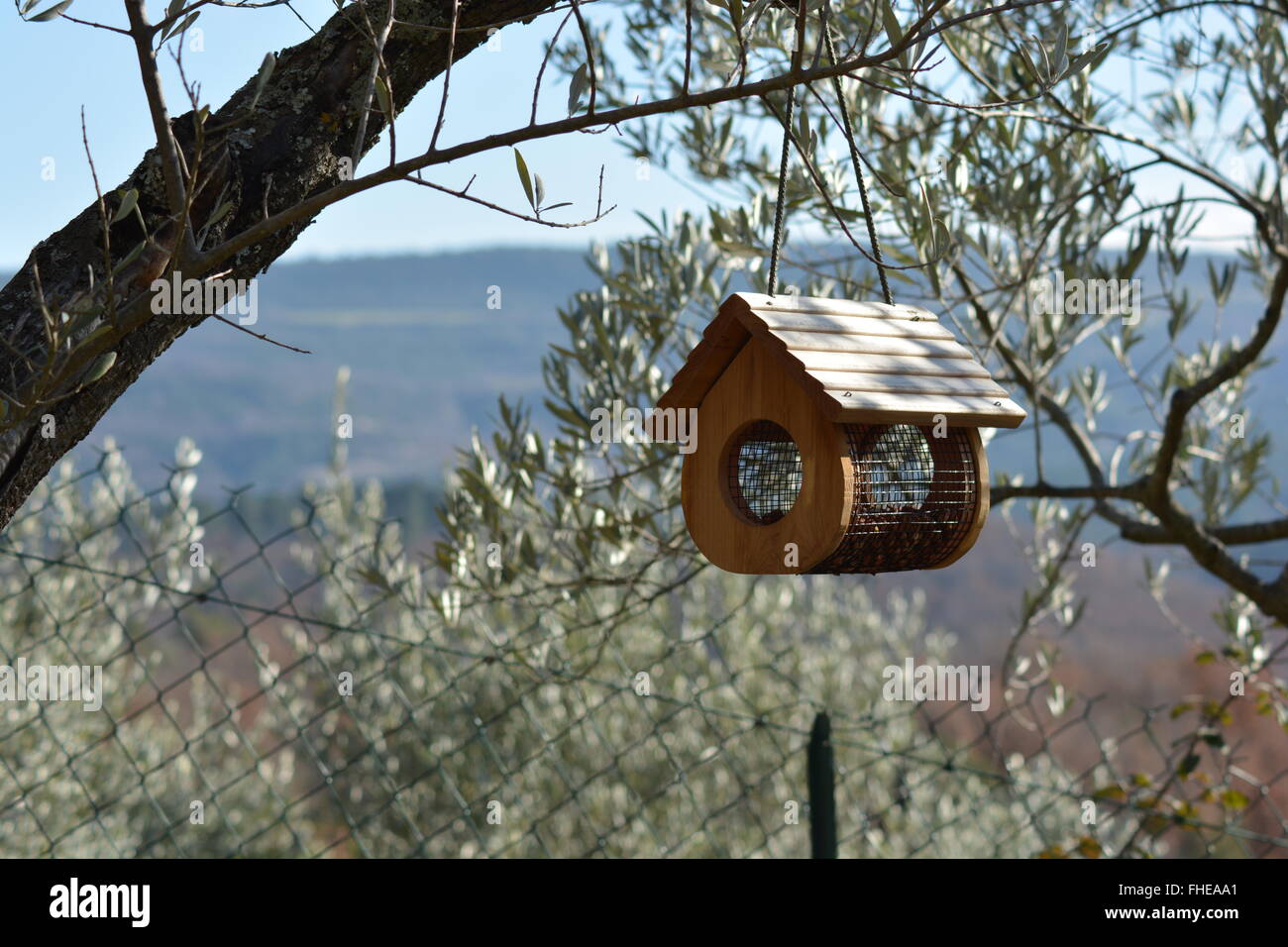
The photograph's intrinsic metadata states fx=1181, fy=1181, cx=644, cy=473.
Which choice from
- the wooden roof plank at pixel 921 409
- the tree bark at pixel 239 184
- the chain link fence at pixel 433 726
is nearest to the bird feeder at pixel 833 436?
the wooden roof plank at pixel 921 409

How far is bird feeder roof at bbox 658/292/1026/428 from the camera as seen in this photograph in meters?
1.69

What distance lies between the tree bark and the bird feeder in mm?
626

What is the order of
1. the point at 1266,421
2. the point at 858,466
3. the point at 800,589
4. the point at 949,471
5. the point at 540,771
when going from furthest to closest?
the point at 800,589, the point at 540,771, the point at 1266,421, the point at 949,471, the point at 858,466

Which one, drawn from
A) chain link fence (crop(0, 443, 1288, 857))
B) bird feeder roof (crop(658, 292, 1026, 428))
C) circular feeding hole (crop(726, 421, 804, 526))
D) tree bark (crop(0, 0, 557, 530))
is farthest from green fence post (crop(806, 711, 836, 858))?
chain link fence (crop(0, 443, 1288, 857))

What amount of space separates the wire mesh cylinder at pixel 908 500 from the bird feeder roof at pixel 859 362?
98 mm

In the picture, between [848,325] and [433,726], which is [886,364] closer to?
[848,325]

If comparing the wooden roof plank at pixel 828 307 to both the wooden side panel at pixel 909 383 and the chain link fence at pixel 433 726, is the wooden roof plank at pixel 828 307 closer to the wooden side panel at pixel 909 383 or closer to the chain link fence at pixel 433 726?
the wooden side panel at pixel 909 383

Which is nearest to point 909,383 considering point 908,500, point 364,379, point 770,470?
point 908,500

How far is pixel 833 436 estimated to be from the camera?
1729mm

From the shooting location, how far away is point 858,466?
179 centimetres

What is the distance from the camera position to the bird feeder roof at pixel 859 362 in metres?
1.69
